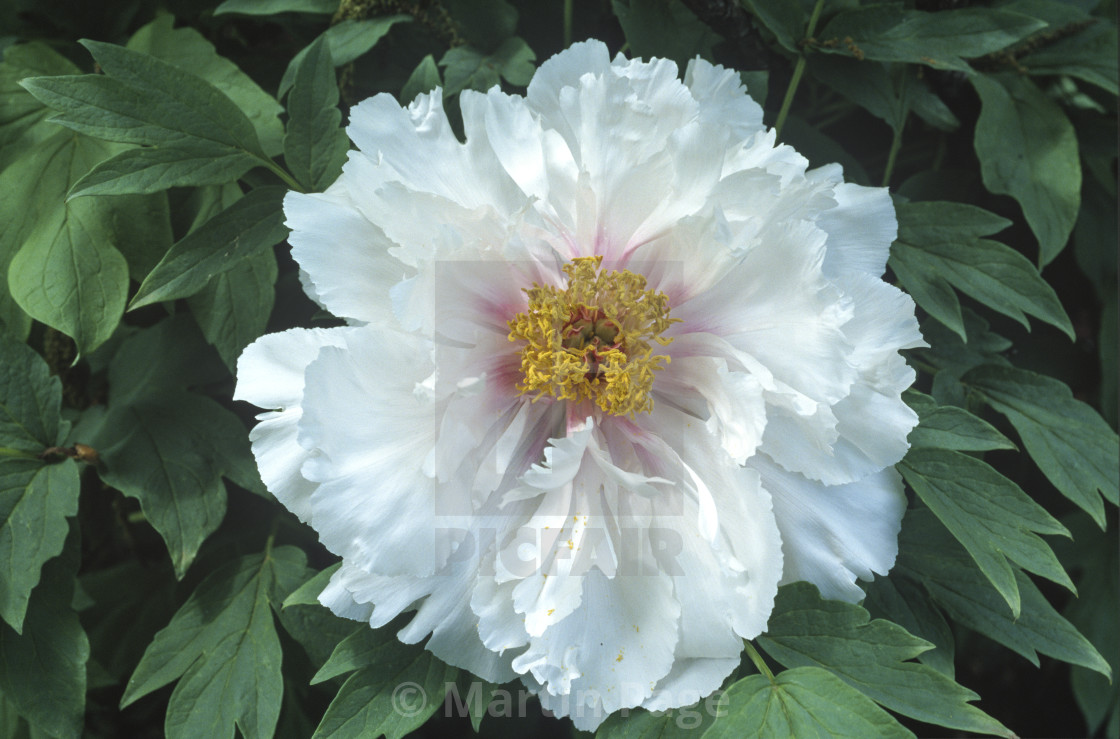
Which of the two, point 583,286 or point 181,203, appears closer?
point 583,286

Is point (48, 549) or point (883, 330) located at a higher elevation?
point (883, 330)

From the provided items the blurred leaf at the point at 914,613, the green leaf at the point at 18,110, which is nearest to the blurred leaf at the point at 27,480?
the green leaf at the point at 18,110

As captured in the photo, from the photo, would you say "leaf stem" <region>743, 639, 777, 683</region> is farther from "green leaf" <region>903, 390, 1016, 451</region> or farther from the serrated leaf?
the serrated leaf

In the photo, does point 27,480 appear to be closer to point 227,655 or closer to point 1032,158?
point 227,655

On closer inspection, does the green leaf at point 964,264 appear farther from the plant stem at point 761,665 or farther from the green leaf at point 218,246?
the green leaf at point 218,246

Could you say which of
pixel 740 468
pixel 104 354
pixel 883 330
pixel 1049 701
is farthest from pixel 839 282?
pixel 1049 701

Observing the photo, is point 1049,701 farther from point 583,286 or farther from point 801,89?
point 583,286

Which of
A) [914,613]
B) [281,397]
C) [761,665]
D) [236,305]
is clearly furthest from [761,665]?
[236,305]
